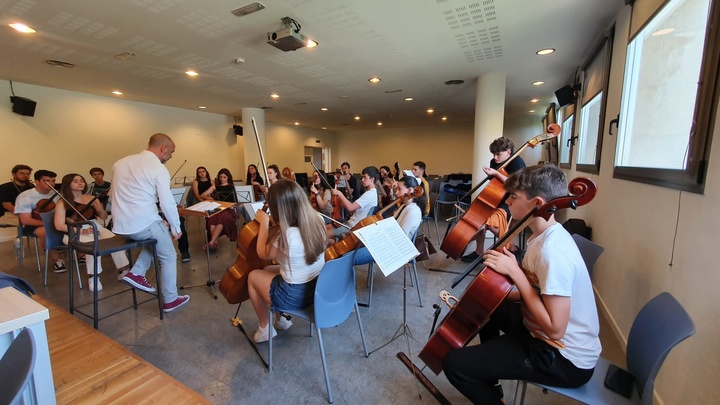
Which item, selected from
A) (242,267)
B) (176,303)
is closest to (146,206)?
(176,303)

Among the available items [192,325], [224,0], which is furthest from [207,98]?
[192,325]

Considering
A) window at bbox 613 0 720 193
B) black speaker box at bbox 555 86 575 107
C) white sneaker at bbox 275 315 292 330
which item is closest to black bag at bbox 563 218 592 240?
window at bbox 613 0 720 193

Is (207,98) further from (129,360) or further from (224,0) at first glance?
(129,360)

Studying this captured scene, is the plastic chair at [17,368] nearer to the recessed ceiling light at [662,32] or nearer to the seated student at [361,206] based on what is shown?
the seated student at [361,206]

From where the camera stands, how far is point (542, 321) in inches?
41.7

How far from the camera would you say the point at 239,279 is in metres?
2.11

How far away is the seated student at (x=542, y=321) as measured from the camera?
1.05 metres

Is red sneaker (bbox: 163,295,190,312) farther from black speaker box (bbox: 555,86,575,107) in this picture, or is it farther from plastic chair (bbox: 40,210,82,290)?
black speaker box (bbox: 555,86,575,107)

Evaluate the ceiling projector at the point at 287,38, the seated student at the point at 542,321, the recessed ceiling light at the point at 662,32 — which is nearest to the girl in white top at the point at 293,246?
the seated student at the point at 542,321

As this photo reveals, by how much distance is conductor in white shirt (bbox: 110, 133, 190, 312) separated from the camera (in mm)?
2342

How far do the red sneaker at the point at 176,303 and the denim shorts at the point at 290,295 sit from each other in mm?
1427

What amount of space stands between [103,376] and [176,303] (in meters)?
1.01

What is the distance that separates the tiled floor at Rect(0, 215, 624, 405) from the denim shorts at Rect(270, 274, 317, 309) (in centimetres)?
46

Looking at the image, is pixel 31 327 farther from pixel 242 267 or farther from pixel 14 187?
pixel 14 187
